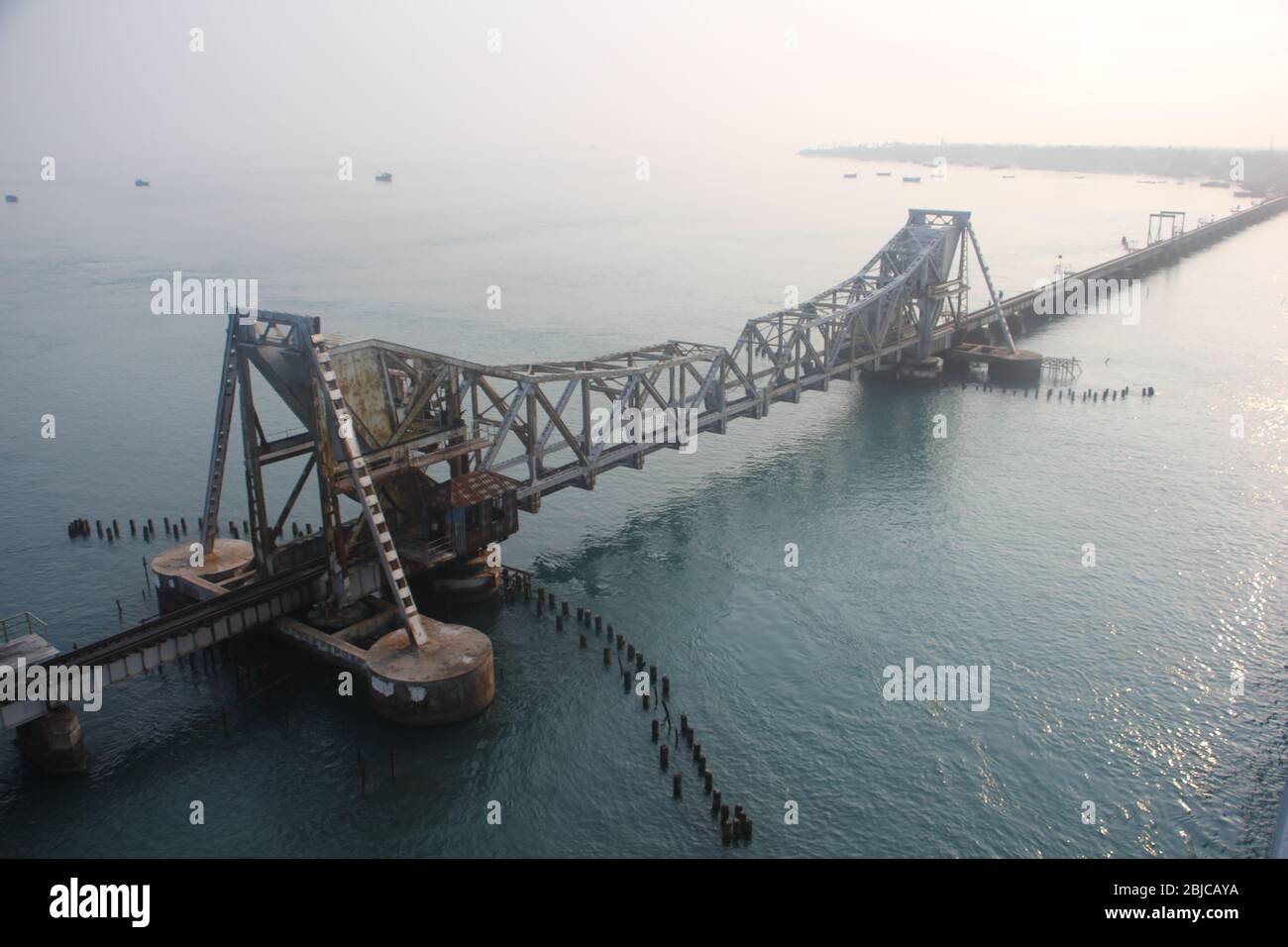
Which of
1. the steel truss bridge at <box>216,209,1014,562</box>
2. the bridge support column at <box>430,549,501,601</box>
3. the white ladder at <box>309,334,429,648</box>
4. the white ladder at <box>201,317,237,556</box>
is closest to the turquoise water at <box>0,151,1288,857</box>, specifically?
the bridge support column at <box>430,549,501,601</box>

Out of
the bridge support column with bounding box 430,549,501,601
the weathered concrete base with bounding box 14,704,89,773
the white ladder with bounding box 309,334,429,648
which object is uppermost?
the white ladder with bounding box 309,334,429,648

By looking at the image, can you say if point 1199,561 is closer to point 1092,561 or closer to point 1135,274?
point 1092,561

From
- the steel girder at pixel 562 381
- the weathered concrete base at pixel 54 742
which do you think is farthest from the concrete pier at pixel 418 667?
the weathered concrete base at pixel 54 742

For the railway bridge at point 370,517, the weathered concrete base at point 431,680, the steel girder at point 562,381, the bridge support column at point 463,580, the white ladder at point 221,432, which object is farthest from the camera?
the bridge support column at point 463,580

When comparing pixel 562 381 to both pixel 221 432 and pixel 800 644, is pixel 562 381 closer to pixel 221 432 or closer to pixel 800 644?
pixel 221 432

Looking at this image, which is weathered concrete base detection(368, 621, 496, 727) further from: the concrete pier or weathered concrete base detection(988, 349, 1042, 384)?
weathered concrete base detection(988, 349, 1042, 384)

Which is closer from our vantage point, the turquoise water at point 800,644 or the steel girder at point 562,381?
the turquoise water at point 800,644

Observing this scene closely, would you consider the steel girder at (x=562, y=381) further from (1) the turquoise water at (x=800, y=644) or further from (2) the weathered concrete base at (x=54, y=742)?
(2) the weathered concrete base at (x=54, y=742)
